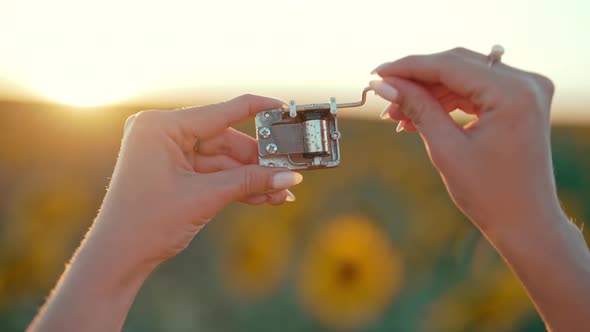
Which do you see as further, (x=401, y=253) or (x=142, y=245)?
(x=401, y=253)

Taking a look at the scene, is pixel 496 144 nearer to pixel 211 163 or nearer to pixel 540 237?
pixel 540 237

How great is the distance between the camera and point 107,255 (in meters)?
2.54

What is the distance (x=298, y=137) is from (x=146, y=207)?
0.87 metres

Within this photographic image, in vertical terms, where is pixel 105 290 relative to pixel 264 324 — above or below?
above

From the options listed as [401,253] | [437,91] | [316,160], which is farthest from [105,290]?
[401,253]

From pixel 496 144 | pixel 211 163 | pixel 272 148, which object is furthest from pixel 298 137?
pixel 496 144


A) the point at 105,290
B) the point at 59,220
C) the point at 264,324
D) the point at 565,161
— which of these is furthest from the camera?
the point at 565,161

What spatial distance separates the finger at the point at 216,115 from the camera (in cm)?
292

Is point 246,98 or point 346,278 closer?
point 246,98

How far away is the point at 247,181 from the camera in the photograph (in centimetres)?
282

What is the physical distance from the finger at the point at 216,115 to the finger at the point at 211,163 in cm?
25

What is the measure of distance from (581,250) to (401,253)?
225 inches

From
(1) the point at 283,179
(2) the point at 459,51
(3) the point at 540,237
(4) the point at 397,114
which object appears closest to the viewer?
(3) the point at 540,237

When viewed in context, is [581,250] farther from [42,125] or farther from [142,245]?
[42,125]
